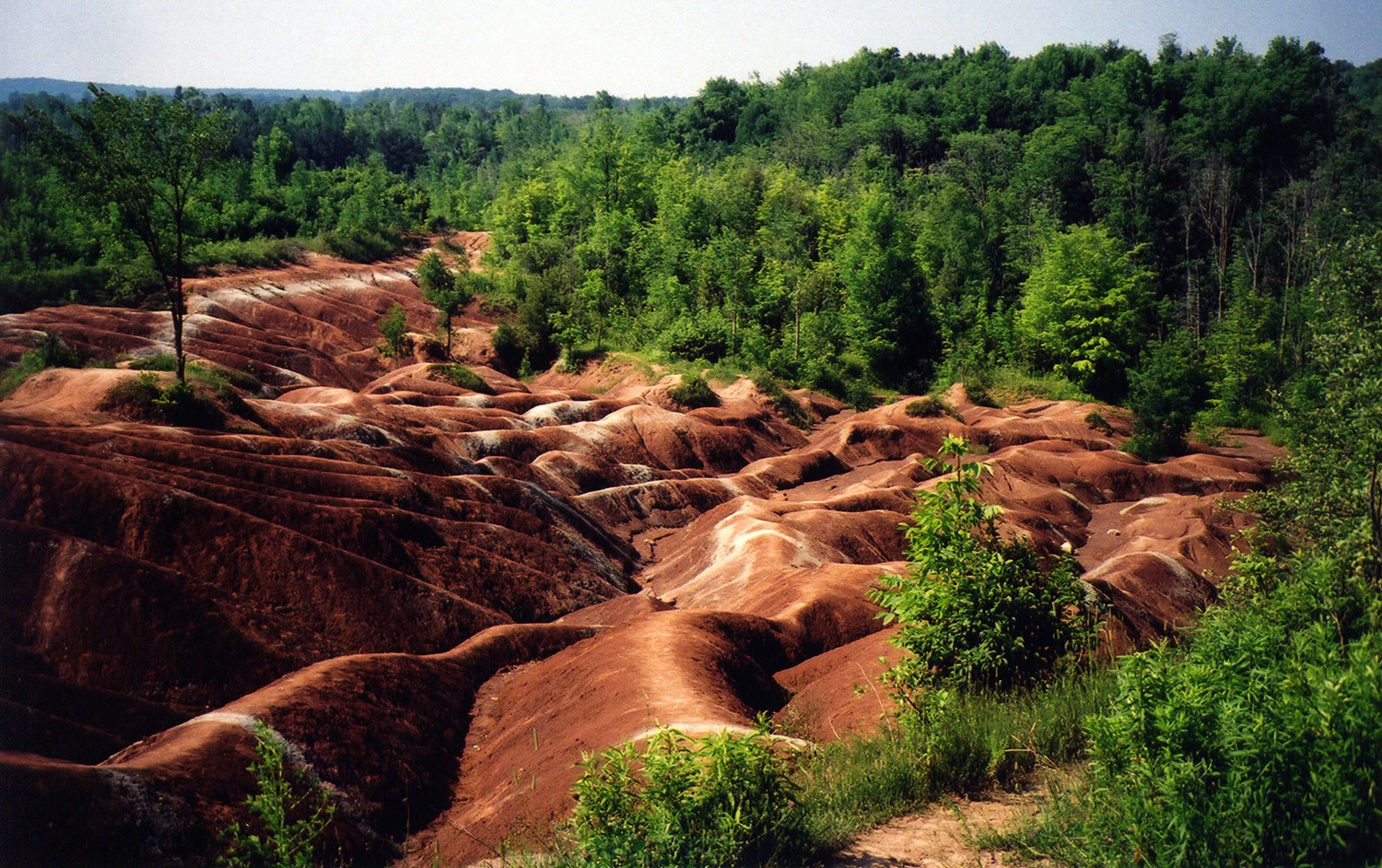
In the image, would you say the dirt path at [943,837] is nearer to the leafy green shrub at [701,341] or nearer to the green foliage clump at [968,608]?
the green foliage clump at [968,608]

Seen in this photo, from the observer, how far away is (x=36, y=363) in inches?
1120

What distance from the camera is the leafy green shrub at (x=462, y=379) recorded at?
45781mm

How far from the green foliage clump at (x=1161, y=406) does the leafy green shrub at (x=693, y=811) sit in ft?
145

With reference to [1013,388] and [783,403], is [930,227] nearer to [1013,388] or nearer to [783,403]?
[1013,388]

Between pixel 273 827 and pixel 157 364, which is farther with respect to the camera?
pixel 157 364

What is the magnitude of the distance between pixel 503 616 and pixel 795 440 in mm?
28651

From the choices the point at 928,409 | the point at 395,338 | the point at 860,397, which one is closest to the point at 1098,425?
the point at 928,409

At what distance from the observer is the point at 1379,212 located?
5081 cm

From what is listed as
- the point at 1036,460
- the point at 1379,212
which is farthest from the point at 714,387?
the point at 1379,212

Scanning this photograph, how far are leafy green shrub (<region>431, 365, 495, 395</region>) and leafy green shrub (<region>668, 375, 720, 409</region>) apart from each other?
31.4ft

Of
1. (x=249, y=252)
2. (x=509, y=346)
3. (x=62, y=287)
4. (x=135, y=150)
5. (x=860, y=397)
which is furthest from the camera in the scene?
(x=249, y=252)

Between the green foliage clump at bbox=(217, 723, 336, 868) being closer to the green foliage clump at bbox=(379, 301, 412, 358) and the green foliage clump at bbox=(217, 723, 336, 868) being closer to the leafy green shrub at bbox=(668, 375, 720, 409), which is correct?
the leafy green shrub at bbox=(668, 375, 720, 409)

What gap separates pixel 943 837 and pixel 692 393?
41508 millimetres

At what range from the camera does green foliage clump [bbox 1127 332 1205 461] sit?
45281 millimetres
